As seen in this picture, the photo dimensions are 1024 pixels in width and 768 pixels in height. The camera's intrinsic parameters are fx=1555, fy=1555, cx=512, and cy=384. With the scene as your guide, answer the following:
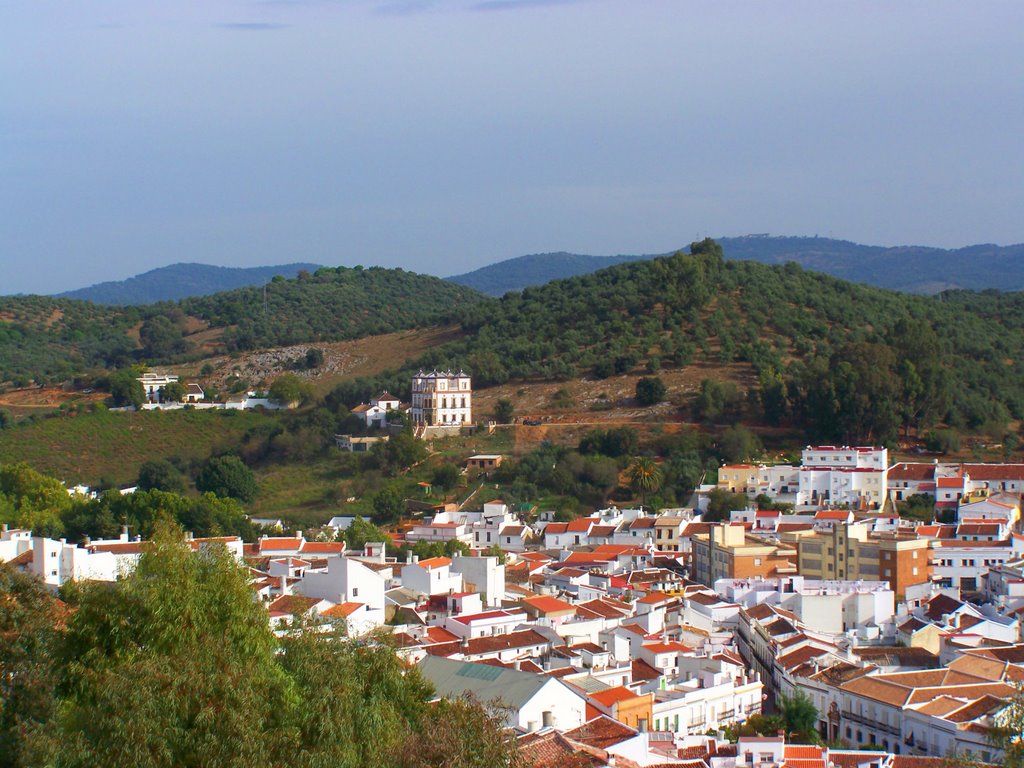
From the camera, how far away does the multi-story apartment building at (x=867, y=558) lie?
30000mm

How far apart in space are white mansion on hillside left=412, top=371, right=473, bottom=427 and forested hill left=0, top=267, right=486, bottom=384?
17.2 metres

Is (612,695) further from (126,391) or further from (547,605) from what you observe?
(126,391)

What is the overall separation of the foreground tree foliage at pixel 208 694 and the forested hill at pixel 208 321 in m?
51.9

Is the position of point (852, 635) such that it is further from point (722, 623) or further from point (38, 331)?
point (38, 331)

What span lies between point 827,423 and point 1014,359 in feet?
43.7

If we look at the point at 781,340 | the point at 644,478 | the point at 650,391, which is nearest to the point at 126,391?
the point at 650,391

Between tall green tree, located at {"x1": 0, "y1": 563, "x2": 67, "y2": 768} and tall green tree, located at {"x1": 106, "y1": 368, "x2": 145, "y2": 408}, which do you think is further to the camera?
tall green tree, located at {"x1": 106, "y1": 368, "x2": 145, "y2": 408}

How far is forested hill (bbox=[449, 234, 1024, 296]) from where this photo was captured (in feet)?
554

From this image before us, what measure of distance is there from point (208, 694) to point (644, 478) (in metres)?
29.3

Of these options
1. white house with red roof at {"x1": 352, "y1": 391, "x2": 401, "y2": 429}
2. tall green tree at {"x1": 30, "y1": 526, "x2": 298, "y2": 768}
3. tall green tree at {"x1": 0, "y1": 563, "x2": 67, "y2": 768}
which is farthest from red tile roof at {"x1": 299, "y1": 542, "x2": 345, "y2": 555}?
tall green tree at {"x1": 30, "y1": 526, "x2": 298, "y2": 768}

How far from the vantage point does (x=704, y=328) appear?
2055 inches

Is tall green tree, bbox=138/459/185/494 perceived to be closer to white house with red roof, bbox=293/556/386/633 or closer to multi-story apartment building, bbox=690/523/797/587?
multi-story apartment building, bbox=690/523/797/587

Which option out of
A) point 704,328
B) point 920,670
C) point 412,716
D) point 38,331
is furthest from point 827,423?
point 38,331

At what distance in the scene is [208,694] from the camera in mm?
11172
